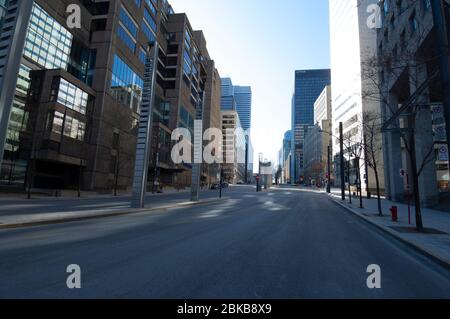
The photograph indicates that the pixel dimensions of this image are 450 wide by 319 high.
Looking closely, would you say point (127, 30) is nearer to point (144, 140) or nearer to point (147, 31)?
point (147, 31)

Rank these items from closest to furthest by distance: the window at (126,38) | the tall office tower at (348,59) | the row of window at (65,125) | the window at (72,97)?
the row of window at (65,125) < the window at (72,97) < the window at (126,38) < the tall office tower at (348,59)

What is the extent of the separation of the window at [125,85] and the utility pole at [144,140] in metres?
25.7

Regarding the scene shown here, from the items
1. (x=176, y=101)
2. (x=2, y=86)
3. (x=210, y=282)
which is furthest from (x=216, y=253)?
(x=176, y=101)

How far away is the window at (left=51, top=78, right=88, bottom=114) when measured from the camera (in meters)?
33.4

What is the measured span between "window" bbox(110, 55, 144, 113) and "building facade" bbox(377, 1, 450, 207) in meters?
38.1

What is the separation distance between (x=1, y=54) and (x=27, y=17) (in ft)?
5.17

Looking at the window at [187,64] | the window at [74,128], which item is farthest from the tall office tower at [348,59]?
the window at [74,128]

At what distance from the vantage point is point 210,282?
4.43 meters

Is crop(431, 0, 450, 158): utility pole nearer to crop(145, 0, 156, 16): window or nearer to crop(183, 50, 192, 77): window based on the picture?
crop(145, 0, 156, 16): window

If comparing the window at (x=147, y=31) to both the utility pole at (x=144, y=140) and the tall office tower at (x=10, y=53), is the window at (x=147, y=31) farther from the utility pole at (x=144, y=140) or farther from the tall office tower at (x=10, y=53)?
the tall office tower at (x=10, y=53)

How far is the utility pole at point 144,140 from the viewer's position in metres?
18.2

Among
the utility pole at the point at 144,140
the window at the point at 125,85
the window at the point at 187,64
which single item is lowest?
the utility pole at the point at 144,140

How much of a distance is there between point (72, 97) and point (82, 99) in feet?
7.14

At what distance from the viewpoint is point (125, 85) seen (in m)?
46.7
